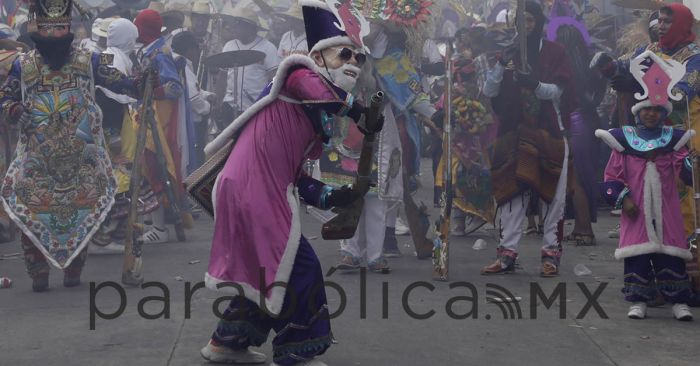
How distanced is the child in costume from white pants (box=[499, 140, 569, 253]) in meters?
1.42

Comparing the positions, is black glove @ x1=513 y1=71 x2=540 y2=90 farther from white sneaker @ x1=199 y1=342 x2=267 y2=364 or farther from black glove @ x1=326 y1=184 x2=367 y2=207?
white sneaker @ x1=199 y1=342 x2=267 y2=364

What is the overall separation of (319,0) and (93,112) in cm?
329

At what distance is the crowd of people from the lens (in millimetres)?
6254

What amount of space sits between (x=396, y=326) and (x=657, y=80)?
2474 millimetres

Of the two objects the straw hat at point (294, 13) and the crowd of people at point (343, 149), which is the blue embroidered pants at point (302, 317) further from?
the straw hat at point (294, 13)

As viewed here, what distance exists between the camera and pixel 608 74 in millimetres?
8922

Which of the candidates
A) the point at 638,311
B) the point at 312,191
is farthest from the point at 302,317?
the point at 638,311

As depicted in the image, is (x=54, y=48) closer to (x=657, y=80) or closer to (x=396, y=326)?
(x=396, y=326)

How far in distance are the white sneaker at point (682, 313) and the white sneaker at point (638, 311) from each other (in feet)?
0.65

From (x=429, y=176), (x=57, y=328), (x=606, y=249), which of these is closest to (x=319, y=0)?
(x=57, y=328)

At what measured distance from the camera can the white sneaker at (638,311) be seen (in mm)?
7945

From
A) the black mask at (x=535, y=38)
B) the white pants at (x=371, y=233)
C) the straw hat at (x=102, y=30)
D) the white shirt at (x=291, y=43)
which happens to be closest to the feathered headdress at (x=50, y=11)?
the white pants at (x=371, y=233)

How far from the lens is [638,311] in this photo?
796 cm

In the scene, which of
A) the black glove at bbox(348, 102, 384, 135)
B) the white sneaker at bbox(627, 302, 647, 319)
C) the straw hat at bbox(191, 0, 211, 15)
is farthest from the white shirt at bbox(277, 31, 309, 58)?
the black glove at bbox(348, 102, 384, 135)
